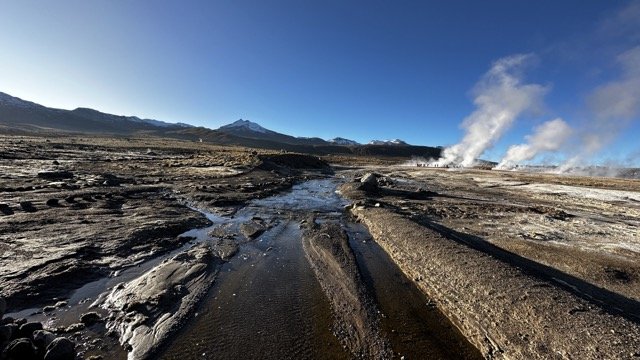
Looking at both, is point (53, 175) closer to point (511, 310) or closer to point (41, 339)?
point (41, 339)

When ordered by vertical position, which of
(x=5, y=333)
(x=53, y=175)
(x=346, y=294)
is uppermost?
(x=5, y=333)

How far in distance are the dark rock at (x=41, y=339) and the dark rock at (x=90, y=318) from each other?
3.80ft

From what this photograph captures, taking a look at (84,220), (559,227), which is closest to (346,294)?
(84,220)

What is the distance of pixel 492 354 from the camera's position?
757 centimetres

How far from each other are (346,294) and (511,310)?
4409mm

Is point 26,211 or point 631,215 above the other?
point 631,215

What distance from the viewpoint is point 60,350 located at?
618 cm

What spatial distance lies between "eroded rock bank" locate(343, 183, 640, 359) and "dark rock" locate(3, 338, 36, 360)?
9.19 m

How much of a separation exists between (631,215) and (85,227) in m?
35.0

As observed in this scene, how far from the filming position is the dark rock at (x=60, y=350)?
6.06m

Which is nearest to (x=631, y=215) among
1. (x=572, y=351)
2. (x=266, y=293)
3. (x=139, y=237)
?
(x=572, y=351)

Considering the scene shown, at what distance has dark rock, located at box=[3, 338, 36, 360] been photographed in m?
5.69

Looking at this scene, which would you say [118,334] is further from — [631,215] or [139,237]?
[631,215]

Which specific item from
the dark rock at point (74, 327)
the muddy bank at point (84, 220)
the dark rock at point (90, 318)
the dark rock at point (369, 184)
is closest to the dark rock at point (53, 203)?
the muddy bank at point (84, 220)
